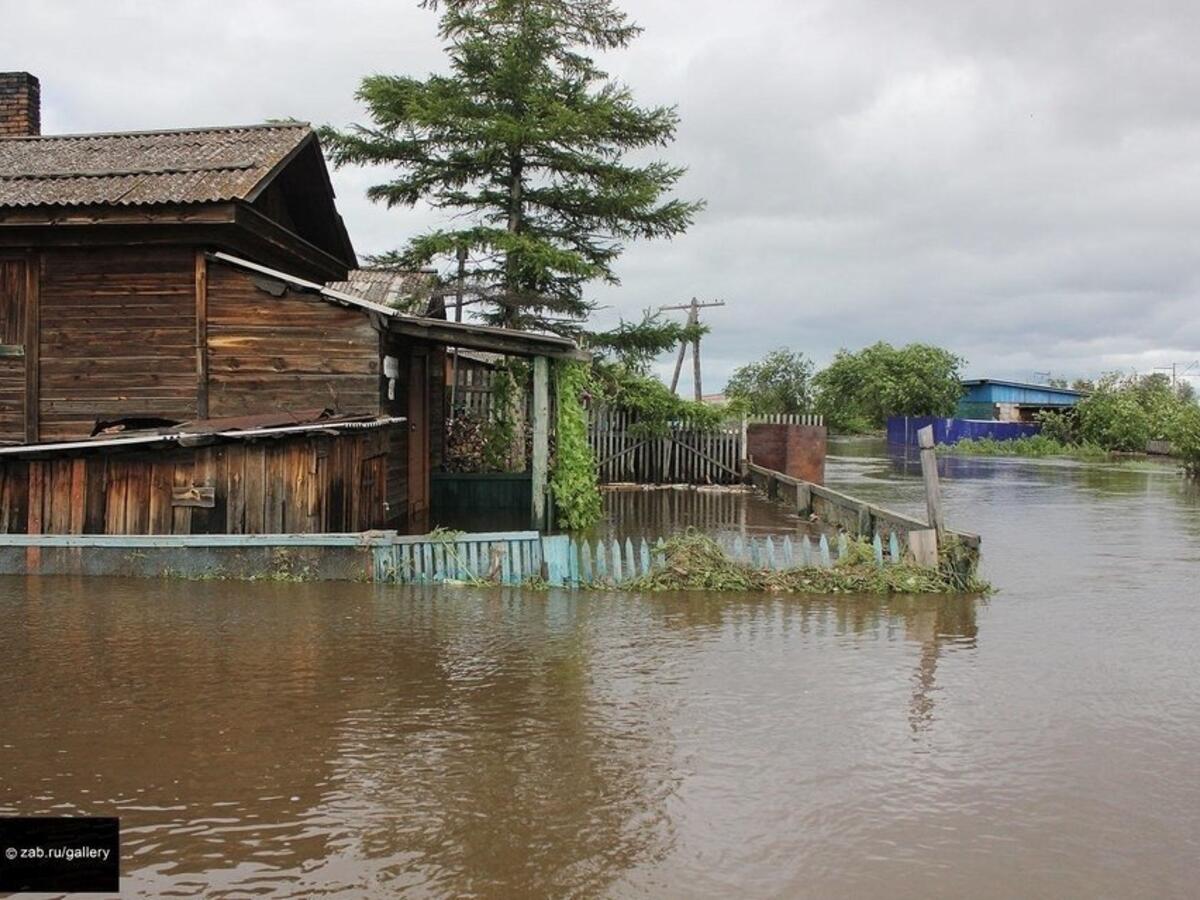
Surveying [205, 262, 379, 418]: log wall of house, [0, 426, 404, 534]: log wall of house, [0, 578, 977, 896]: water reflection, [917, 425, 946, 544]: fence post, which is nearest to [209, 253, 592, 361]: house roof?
[205, 262, 379, 418]: log wall of house

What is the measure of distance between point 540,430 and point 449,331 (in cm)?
187

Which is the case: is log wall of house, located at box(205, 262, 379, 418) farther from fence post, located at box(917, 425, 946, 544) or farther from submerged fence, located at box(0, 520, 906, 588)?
fence post, located at box(917, 425, 946, 544)

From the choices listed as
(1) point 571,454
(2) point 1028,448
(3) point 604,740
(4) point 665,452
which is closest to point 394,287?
(1) point 571,454

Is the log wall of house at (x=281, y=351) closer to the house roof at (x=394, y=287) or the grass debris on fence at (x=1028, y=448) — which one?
the house roof at (x=394, y=287)

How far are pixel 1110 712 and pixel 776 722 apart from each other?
7.87 feet

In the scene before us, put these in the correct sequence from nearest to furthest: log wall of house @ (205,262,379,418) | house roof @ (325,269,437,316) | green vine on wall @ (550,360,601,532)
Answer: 1. log wall of house @ (205,262,379,418)
2. green vine on wall @ (550,360,601,532)
3. house roof @ (325,269,437,316)

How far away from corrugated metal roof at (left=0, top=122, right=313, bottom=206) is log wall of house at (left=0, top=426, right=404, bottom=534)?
3.82 meters

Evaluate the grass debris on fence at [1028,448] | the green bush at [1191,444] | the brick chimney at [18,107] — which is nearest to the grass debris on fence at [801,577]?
the brick chimney at [18,107]

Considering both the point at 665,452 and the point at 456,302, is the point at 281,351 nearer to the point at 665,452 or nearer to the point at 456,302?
the point at 456,302

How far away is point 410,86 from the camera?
67.5 feet

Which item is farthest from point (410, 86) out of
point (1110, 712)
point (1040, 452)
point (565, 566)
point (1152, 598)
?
point (1040, 452)

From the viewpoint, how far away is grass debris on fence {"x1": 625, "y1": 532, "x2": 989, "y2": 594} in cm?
1087

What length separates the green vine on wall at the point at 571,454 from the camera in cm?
1508

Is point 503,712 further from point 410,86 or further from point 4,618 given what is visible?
point 410,86
